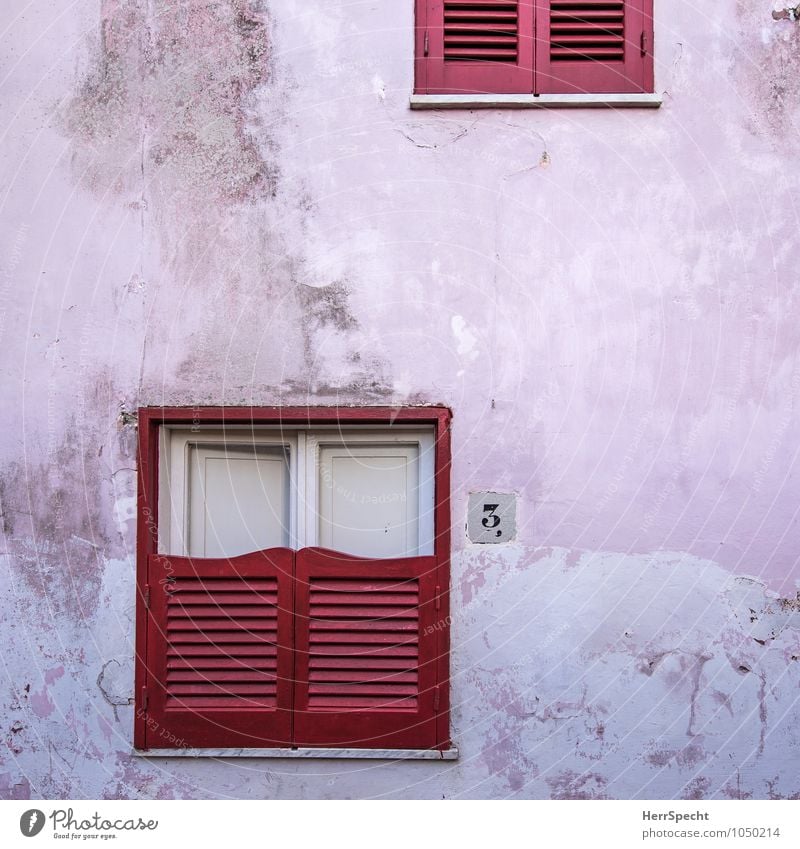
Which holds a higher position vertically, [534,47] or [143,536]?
[534,47]

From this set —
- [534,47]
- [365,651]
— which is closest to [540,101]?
[534,47]

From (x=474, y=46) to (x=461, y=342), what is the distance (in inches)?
60.8

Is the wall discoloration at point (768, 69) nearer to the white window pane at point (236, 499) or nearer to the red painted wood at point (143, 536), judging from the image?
the white window pane at point (236, 499)

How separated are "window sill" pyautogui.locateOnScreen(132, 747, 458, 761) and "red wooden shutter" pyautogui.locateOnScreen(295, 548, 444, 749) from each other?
4 centimetres

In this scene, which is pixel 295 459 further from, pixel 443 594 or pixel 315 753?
pixel 315 753

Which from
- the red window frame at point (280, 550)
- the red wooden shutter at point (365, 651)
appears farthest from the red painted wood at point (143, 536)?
the red wooden shutter at point (365, 651)

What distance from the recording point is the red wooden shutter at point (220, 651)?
17.5 feet

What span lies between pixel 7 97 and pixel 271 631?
3005mm

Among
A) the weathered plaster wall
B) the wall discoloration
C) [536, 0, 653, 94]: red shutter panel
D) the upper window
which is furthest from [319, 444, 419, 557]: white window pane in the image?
the wall discoloration

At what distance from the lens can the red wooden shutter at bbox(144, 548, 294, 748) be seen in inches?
209

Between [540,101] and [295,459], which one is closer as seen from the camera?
[540,101]

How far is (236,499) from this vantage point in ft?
18.4

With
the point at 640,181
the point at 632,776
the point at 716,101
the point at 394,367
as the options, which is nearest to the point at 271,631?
the point at 394,367

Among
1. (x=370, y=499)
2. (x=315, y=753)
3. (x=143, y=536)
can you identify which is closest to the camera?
(x=315, y=753)
